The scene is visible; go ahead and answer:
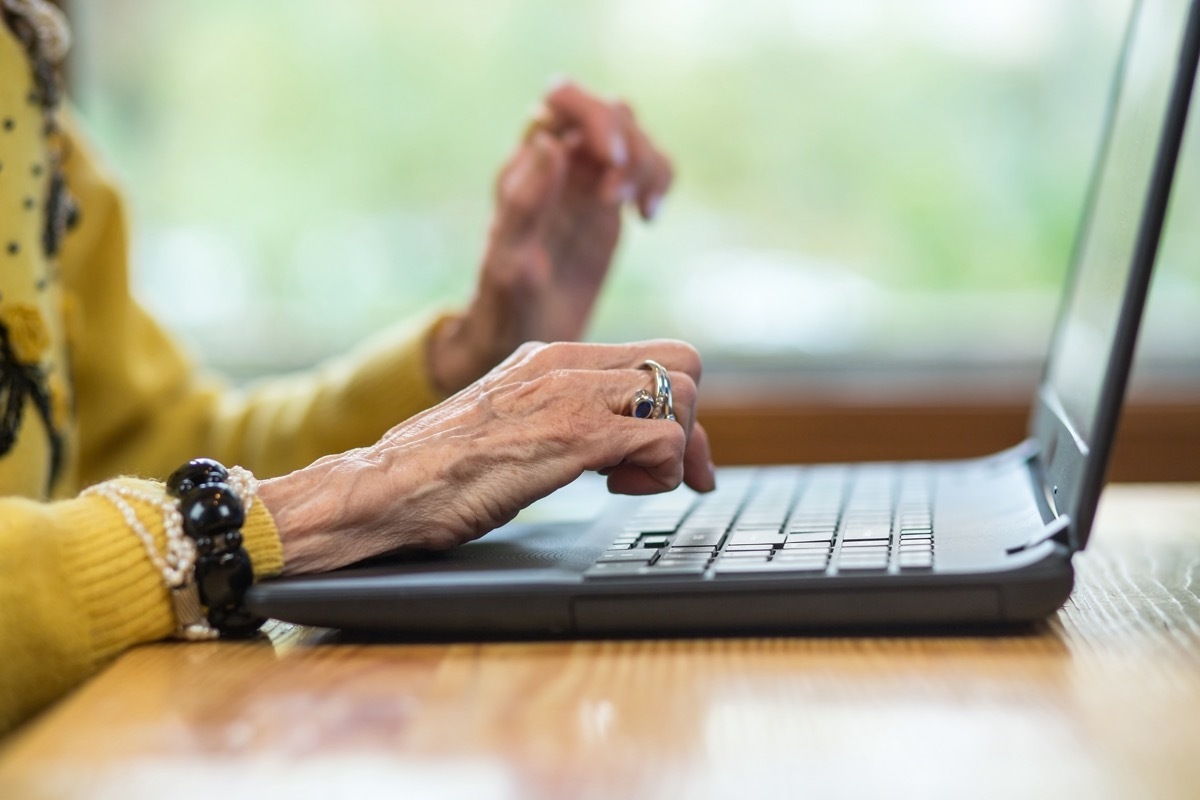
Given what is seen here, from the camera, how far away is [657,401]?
60 cm

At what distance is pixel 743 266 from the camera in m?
1.61

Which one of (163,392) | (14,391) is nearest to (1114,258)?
(14,391)

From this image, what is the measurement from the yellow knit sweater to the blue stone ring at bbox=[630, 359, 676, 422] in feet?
0.59

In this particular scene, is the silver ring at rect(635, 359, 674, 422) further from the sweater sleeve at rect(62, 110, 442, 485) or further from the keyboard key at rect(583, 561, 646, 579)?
the sweater sleeve at rect(62, 110, 442, 485)

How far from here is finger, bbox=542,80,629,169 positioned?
95 cm

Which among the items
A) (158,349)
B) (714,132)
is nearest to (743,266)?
(714,132)

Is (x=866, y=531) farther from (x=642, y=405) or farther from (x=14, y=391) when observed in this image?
(x=14, y=391)

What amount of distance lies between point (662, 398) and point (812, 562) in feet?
0.45

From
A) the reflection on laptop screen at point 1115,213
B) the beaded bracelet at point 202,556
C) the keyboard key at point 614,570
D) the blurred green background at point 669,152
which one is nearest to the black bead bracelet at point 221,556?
the beaded bracelet at point 202,556

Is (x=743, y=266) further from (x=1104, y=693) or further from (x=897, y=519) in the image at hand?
(x=1104, y=693)

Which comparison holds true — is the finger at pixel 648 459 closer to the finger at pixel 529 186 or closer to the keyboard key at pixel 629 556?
the keyboard key at pixel 629 556

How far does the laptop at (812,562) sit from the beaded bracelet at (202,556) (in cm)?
1

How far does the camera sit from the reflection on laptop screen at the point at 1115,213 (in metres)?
0.59

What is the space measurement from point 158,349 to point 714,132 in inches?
29.4
